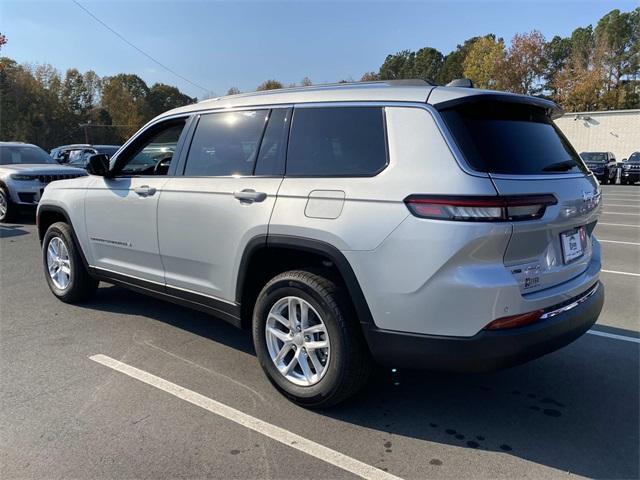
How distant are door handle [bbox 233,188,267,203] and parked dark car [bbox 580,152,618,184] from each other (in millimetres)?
27575

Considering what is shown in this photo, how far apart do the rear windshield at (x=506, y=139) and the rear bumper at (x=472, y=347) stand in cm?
86

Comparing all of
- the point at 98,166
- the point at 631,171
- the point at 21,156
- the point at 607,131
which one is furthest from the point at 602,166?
the point at 98,166

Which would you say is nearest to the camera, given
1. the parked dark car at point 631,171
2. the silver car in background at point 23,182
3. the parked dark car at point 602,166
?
the silver car in background at point 23,182

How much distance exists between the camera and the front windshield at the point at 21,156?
12.3 metres

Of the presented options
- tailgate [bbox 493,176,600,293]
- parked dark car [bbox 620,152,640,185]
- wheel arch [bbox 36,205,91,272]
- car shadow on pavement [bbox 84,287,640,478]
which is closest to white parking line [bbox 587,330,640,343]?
car shadow on pavement [bbox 84,287,640,478]

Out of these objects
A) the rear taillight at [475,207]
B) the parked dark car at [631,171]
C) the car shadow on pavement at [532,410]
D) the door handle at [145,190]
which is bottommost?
the parked dark car at [631,171]

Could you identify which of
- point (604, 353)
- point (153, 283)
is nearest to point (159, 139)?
point (153, 283)

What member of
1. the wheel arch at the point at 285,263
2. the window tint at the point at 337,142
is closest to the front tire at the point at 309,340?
the wheel arch at the point at 285,263

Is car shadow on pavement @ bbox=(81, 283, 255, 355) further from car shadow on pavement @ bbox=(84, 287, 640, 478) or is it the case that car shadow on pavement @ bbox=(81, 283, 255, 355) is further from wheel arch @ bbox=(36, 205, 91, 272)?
wheel arch @ bbox=(36, 205, 91, 272)

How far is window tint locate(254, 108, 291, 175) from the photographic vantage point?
3506mm

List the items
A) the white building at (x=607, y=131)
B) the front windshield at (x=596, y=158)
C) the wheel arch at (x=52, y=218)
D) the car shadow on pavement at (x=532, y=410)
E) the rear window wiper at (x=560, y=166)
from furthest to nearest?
the white building at (x=607, y=131), the front windshield at (x=596, y=158), the wheel arch at (x=52, y=218), the rear window wiper at (x=560, y=166), the car shadow on pavement at (x=532, y=410)

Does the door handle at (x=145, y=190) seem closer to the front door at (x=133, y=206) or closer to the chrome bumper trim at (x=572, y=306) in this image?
the front door at (x=133, y=206)

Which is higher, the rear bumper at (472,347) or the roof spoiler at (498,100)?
the roof spoiler at (498,100)

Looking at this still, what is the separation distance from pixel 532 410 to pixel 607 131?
1690 inches
